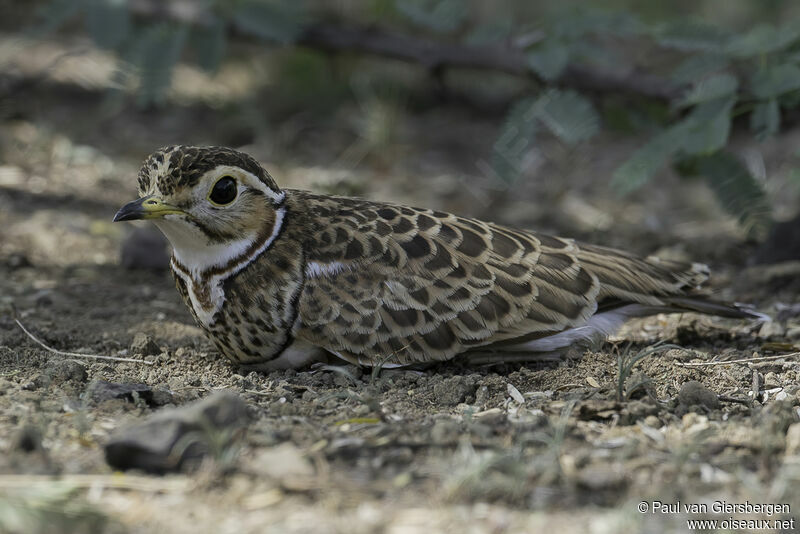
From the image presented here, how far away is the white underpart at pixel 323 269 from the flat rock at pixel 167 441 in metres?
1.35

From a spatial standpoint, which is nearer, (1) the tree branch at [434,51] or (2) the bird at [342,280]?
(2) the bird at [342,280]

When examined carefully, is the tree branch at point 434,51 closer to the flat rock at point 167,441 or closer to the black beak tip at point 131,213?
the black beak tip at point 131,213

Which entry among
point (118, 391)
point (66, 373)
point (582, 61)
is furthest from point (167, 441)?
point (582, 61)

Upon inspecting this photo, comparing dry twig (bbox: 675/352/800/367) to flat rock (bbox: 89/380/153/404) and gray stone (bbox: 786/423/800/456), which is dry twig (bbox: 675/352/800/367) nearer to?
gray stone (bbox: 786/423/800/456)

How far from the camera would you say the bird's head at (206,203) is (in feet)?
14.9

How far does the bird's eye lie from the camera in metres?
4.62

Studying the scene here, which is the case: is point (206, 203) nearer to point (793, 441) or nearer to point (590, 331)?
point (590, 331)

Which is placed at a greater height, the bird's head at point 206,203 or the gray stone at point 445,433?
the bird's head at point 206,203

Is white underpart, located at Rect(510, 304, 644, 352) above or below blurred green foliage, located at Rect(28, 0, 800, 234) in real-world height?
below

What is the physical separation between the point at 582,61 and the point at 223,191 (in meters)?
4.00

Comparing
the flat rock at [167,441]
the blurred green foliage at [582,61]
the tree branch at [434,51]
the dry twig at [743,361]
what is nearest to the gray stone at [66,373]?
the flat rock at [167,441]

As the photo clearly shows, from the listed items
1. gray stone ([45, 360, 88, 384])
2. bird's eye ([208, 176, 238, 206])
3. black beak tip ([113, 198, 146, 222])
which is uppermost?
bird's eye ([208, 176, 238, 206])

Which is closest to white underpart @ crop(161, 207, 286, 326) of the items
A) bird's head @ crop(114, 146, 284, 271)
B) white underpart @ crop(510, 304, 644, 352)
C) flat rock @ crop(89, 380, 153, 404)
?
bird's head @ crop(114, 146, 284, 271)

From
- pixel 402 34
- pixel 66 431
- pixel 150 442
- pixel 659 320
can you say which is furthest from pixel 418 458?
pixel 402 34
